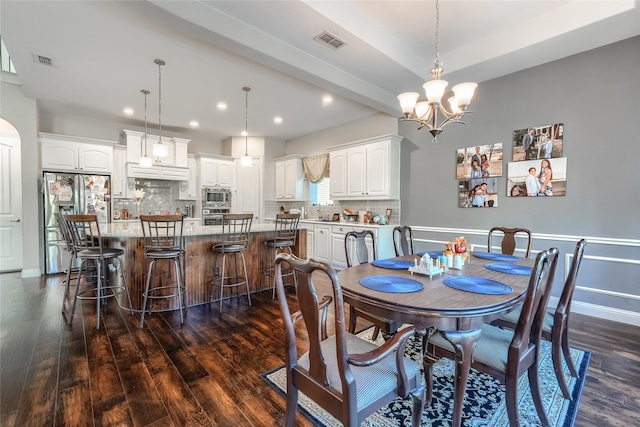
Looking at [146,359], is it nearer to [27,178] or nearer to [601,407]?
[601,407]

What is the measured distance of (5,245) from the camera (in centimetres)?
502

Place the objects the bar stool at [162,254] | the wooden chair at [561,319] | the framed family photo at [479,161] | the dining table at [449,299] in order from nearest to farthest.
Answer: the dining table at [449,299] → the wooden chair at [561,319] → the bar stool at [162,254] → the framed family photo at [479,161]

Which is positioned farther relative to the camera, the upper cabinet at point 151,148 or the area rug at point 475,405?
the upper cabinet at point 151,148

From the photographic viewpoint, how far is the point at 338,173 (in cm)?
582

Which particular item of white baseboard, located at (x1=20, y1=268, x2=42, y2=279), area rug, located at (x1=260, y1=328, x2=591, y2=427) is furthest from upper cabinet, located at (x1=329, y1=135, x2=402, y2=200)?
white baseboard, located at (x1=20, y1=268, x2=42, y2=279)

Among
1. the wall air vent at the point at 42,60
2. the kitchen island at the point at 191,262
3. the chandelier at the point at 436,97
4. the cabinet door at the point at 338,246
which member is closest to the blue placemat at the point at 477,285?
the chandelier at the point at 436,97

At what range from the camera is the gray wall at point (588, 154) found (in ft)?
9.70

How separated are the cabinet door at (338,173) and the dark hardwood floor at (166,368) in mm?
3125

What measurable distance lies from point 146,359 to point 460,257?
8.45 ft

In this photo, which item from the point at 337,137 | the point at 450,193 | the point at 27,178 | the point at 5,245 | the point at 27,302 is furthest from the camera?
the point at 337,137

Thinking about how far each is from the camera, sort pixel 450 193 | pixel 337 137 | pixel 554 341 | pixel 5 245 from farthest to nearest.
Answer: pixel 337 137
pixel 5 245
pixel 450 193
pixel 554 341

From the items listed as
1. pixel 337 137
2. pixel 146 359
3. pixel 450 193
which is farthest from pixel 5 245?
pixel 450 193

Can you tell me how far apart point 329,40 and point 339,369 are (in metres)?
3.04

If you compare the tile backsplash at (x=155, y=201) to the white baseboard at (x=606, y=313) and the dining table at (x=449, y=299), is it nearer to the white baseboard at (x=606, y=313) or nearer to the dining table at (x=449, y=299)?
the dining table at (x=449, y=299)
